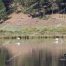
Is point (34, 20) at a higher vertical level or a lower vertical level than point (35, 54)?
lower

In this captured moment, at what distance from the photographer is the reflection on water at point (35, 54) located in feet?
76.5

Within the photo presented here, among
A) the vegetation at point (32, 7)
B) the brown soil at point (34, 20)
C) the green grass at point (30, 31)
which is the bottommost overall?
the green grass at point (30, 31)

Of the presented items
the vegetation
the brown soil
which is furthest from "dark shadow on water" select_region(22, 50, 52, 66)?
the vegetation

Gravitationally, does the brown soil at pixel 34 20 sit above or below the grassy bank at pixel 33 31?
above

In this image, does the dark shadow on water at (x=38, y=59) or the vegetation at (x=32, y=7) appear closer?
the dark shadow on water at (x=38, y=59)

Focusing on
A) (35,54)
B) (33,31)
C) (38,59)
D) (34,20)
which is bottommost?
(33,31)

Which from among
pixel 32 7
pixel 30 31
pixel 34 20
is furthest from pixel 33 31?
pixel 32 7

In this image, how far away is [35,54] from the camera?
2705cm

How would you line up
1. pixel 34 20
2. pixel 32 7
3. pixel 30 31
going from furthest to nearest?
pixel 32 7 → pixel 34 20 → pixel 30 31

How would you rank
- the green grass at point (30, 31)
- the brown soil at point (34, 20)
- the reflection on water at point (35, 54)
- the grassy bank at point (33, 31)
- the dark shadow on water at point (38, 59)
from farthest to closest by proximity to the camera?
the brown soil at point (34, 20), the green grass at point (30, 31), the grassy bank at point (33, 31), the reflection on water at point (35, 54), the dark shadow on water at point (38, 59)

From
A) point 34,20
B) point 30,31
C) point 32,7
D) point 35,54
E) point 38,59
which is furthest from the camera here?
point 32,7

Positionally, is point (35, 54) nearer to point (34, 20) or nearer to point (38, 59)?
point (38, 59)

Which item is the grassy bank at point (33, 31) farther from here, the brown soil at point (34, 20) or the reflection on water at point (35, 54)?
the reflection on water at point (35, 54)

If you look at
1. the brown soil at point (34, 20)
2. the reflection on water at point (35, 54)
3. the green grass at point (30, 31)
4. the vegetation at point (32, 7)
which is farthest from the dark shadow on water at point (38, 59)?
the vegetation at point (32, 7)
